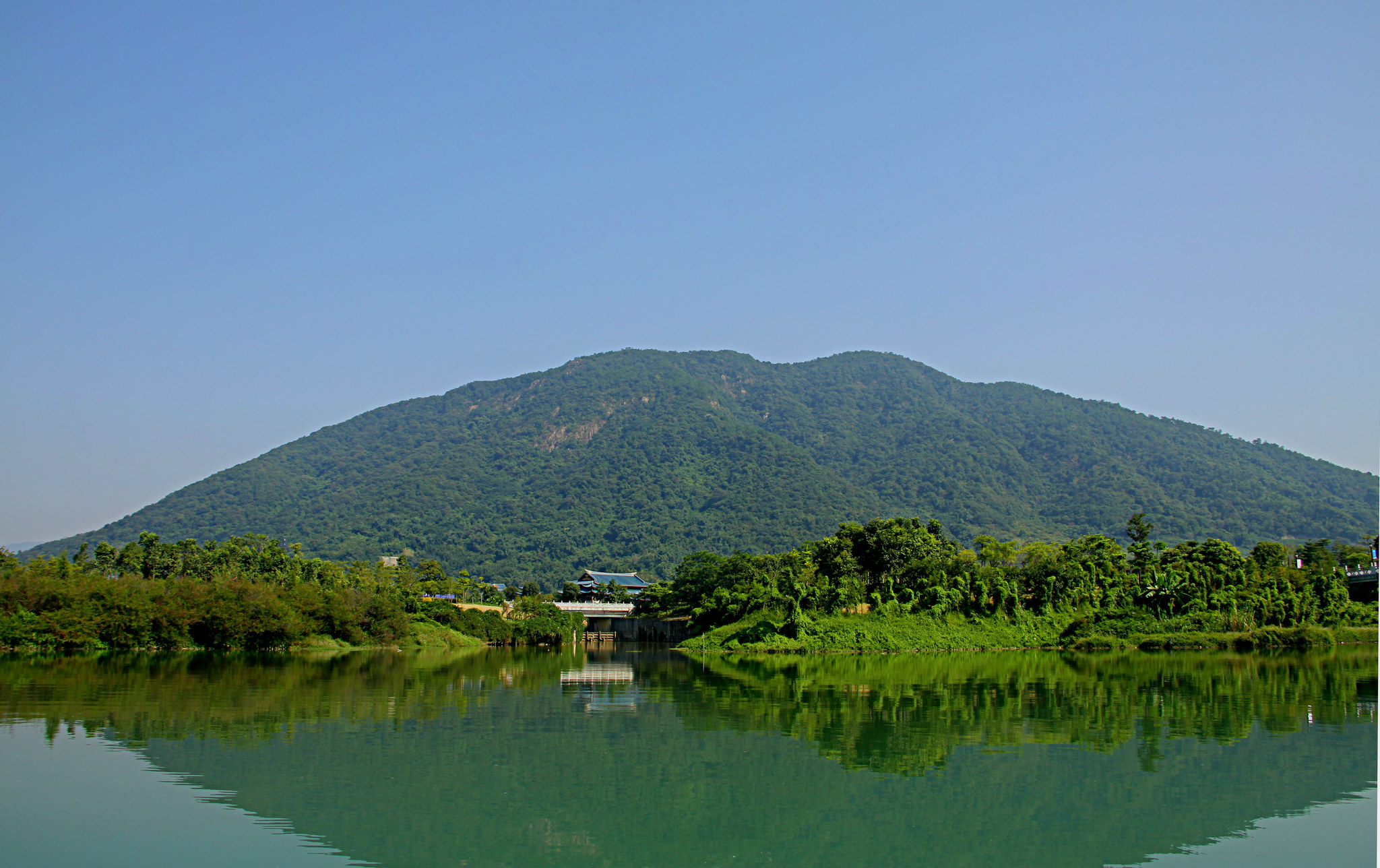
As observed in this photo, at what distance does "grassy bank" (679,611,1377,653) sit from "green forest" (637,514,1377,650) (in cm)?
7

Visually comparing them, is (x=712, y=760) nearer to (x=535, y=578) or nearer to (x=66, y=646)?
(x=66, y=646)

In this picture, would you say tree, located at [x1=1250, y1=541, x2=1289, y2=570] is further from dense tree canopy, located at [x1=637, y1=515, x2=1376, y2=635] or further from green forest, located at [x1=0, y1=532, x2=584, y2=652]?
green forest, located at [x1=0, y1=532, x2=584, y2=652]

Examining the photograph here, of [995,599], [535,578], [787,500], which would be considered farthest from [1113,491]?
[995,599]

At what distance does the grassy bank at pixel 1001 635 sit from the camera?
48031mm

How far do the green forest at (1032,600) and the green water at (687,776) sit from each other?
23.4 m

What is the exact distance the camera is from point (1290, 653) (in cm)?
4247

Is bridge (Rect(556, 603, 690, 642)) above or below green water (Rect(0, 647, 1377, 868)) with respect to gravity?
below

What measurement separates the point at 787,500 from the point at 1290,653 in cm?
13319

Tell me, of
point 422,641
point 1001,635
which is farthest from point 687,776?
point 422,641

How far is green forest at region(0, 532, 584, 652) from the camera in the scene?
4125cm

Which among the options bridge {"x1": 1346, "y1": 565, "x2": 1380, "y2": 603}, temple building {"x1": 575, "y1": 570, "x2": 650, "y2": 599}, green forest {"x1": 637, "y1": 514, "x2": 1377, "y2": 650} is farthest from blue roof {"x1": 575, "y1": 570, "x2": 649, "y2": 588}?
bridge {"x1": 1346, "y1": 565, "x2": 1380, "y2": 603}

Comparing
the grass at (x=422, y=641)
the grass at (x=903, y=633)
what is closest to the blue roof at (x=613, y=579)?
the grass at (x=422, y=641)

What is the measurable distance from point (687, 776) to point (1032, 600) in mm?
43438

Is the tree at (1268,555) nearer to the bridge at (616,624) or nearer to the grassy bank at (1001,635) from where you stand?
the grassy bank at (1001,635)
